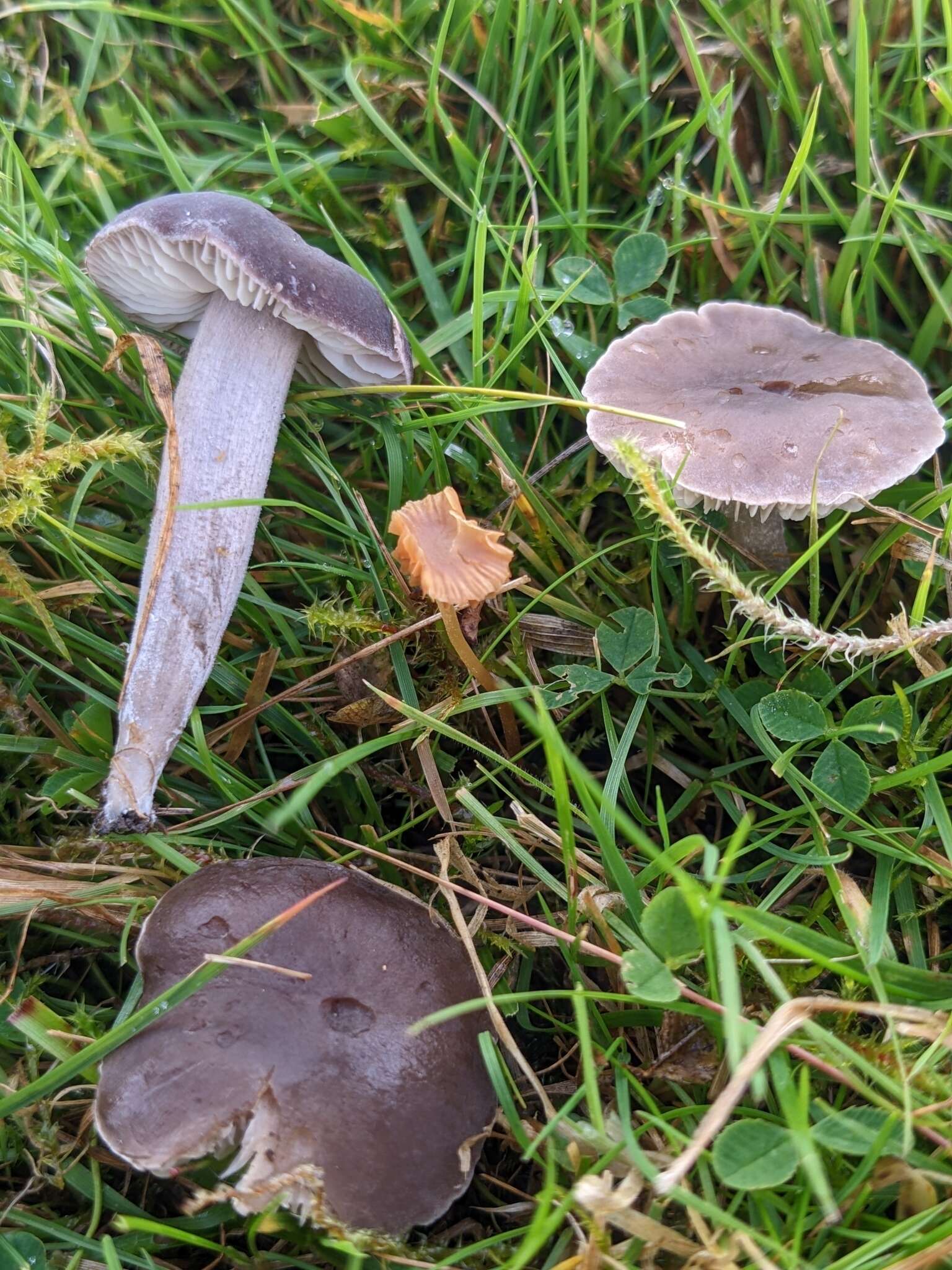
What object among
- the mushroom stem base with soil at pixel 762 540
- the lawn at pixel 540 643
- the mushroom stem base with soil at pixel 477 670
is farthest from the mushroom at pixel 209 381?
the mushroom stem base with soil at pixel 762 540

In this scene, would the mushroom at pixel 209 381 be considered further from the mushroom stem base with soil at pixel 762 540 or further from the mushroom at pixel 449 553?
the mushroom stem base with soil at pixel 762 540

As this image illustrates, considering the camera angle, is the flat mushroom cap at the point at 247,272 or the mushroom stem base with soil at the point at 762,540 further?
the mushroom stem base with soil at the point at 762,540

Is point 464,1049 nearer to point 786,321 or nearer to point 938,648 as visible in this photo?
point 938,648

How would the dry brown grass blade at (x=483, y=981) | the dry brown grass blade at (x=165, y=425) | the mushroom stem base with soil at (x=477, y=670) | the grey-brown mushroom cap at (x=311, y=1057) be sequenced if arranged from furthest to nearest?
the dry brown grass blade at (x=165, y=425), the mushroom stem base with soil at (x=477, y=670), the dry brown grass blade at (x=483, y=981), the grey-brown mushroom cap at (x=311, y=1057)

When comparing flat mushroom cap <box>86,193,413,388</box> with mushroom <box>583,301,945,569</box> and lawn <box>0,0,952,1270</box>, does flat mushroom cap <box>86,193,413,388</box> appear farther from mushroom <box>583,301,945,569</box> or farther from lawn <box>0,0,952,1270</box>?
mushroom <box>583,301,945,569</box>

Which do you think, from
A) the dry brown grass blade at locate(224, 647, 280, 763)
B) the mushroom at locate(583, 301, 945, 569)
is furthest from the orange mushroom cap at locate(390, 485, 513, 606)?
the dry brown grass blade at locate(224, 647, 280, 763)

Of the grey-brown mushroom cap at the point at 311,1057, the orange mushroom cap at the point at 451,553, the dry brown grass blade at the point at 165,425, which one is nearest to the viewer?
the grey-brown mushroom cap at the point at 311,1057

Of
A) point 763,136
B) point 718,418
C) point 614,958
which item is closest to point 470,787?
point 614,958
